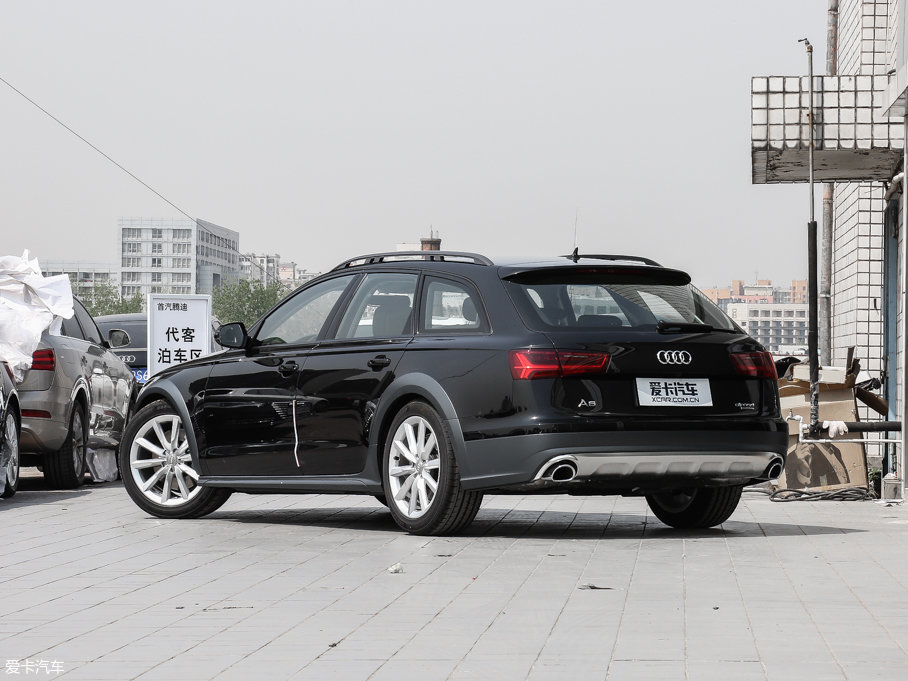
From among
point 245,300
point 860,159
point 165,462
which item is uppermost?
point 245,300

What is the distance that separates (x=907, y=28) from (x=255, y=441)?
21.4 feet

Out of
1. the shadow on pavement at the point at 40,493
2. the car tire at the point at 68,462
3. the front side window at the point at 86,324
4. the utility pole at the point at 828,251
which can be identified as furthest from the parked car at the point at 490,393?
the utility pole at the point at 828,251

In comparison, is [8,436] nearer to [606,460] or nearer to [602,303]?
[602,303]

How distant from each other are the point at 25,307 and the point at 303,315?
3.81 metres

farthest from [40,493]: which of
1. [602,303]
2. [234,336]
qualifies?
[602,303]

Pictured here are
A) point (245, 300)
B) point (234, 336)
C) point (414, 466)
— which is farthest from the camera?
point (245, 300)

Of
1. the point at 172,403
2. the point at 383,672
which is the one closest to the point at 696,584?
the point at 383,672

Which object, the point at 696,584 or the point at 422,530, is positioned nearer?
the point at 696,584

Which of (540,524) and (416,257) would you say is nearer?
(416,257)

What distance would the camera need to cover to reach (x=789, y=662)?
5008 mm

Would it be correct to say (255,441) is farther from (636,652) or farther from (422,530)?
(636,652)

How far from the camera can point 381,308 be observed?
9656 mm

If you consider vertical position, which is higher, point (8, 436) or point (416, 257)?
point (416, 257)

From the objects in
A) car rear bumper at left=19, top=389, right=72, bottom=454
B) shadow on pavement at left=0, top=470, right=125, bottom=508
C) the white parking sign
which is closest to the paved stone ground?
shadow on pavement at left=0, top=470, right=125, bottom=508
